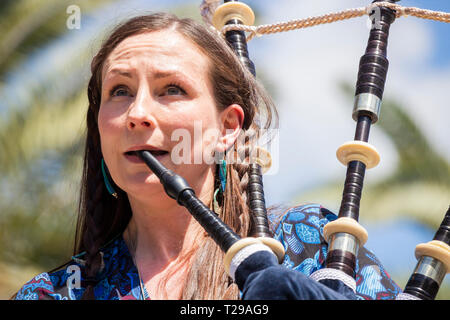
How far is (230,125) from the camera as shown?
112 inches

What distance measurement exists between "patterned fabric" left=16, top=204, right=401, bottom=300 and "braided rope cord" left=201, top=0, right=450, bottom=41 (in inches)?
30.0

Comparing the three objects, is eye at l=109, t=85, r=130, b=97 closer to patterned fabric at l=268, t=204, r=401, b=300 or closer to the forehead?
the forehead

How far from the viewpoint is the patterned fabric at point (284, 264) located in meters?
2.60

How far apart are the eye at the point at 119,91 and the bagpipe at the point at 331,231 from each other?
0.97 feet

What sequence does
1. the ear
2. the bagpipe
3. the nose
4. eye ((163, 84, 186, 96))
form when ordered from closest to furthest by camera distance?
the bagpipe
the nose
eye ((163, 84, 186, 96))
the ear

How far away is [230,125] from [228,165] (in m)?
0.15

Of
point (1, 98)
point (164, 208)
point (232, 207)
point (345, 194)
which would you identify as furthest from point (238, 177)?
point (1, 98)

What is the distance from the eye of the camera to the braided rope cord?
2781mm

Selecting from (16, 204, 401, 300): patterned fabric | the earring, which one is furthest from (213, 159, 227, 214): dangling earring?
(16, 204, 401, 300): patterned fabric

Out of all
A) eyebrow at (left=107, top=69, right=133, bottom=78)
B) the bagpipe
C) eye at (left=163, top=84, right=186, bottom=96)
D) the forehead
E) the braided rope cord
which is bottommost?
the bagpipe

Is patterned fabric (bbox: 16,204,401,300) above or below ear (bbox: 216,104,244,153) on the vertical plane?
below

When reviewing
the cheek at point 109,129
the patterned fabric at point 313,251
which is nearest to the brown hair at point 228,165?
the patterned fabric at point 313,251

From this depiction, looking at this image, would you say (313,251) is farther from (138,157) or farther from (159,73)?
(159,73)

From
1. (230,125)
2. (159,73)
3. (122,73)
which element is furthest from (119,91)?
(230,125)
